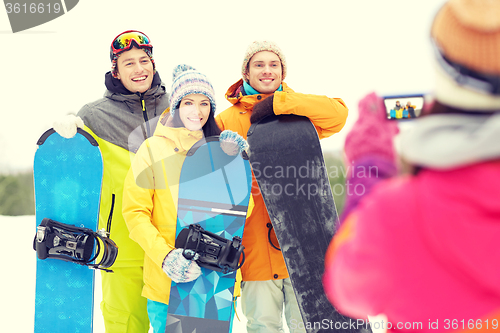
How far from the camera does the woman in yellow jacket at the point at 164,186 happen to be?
1.81 meters

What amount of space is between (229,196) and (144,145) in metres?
0.49

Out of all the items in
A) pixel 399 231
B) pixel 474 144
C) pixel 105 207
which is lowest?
pixel 105 207

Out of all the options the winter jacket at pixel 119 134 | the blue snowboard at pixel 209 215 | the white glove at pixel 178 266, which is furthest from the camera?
the winter jacket at pixel 119 134

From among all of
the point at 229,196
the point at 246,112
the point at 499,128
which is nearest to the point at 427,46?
the point at 499,128

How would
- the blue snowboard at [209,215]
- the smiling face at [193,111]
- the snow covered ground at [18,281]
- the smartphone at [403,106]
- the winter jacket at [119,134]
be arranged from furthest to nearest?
1. the snow covered ground at [18,281]
2. the winter jacket at [119,134]
3. the smiling face at [193,111]
4. the blue snowboard at [209,215]
5. the smartphone at [403,106]

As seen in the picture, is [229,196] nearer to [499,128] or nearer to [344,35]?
[499,128]

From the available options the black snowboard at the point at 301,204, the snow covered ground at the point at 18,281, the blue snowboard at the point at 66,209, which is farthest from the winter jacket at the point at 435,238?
the snow covered ground at the point at 18,281

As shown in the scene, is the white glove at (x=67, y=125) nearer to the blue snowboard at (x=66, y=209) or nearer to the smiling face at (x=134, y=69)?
the blue snowboard at (x=66, y=209)

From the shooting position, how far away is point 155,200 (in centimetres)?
194

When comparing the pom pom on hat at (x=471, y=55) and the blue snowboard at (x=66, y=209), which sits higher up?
the pom pom on hat at (x=471, y=55)

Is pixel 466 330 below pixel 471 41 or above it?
below

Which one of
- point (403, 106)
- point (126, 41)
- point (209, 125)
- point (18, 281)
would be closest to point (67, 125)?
point (126, 41)

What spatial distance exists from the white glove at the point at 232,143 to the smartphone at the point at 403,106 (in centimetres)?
96

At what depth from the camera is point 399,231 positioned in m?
0.64
